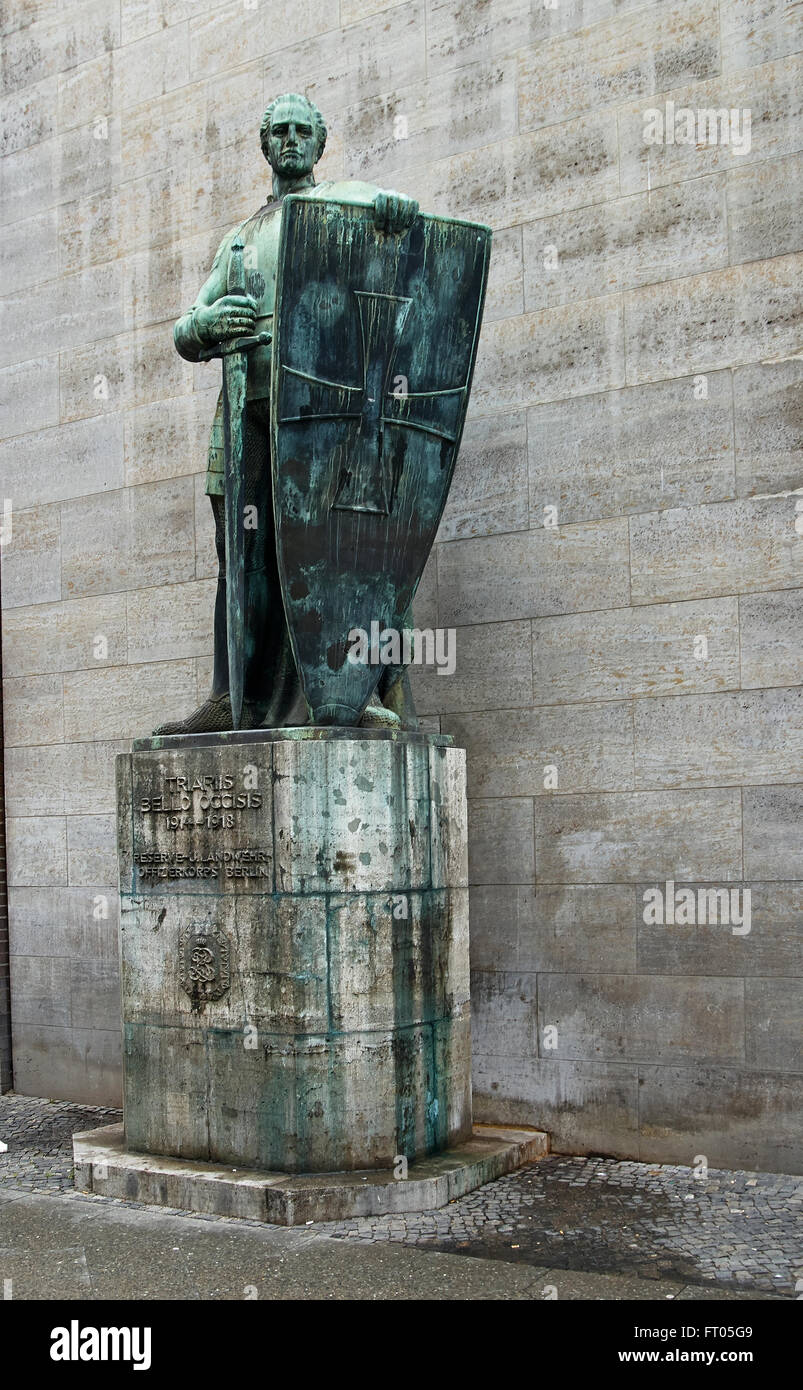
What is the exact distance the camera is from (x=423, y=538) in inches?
293

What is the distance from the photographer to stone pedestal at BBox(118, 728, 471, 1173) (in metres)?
6.88

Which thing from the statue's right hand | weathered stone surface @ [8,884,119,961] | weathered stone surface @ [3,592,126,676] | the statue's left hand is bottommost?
weathered stone surface @ [8,884,119,961]

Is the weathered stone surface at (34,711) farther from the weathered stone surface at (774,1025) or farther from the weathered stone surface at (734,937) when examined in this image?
the weathered stone surface at (774,1025)

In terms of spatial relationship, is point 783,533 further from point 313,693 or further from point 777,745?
point 313,693

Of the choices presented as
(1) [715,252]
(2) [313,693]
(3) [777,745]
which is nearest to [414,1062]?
(2) [313,693]

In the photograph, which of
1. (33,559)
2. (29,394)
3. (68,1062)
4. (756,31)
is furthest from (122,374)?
(68,1062)

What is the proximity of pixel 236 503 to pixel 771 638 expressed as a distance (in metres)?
3.06

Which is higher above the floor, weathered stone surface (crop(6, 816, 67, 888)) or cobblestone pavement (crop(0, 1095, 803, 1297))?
weathered stone surface (crop(6, 816, 67, 888))

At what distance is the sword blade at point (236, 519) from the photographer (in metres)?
7.52

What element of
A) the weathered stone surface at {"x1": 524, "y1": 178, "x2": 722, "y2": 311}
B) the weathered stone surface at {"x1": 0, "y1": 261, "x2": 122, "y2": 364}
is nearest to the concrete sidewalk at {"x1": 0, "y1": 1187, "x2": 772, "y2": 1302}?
the weathered stone surface at {"x1": 524, "y1": 178, "x2": 722, "y2": 311}

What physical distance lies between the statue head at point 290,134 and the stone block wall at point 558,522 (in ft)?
5.20

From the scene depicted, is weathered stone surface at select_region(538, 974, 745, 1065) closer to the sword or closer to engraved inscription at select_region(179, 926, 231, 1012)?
engraved inscription at select_region(179, 926, 231, 1012)

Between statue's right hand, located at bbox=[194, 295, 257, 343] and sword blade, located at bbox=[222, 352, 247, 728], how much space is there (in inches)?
4.8

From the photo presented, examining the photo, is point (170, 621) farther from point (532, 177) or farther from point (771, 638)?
point (771, 638)
